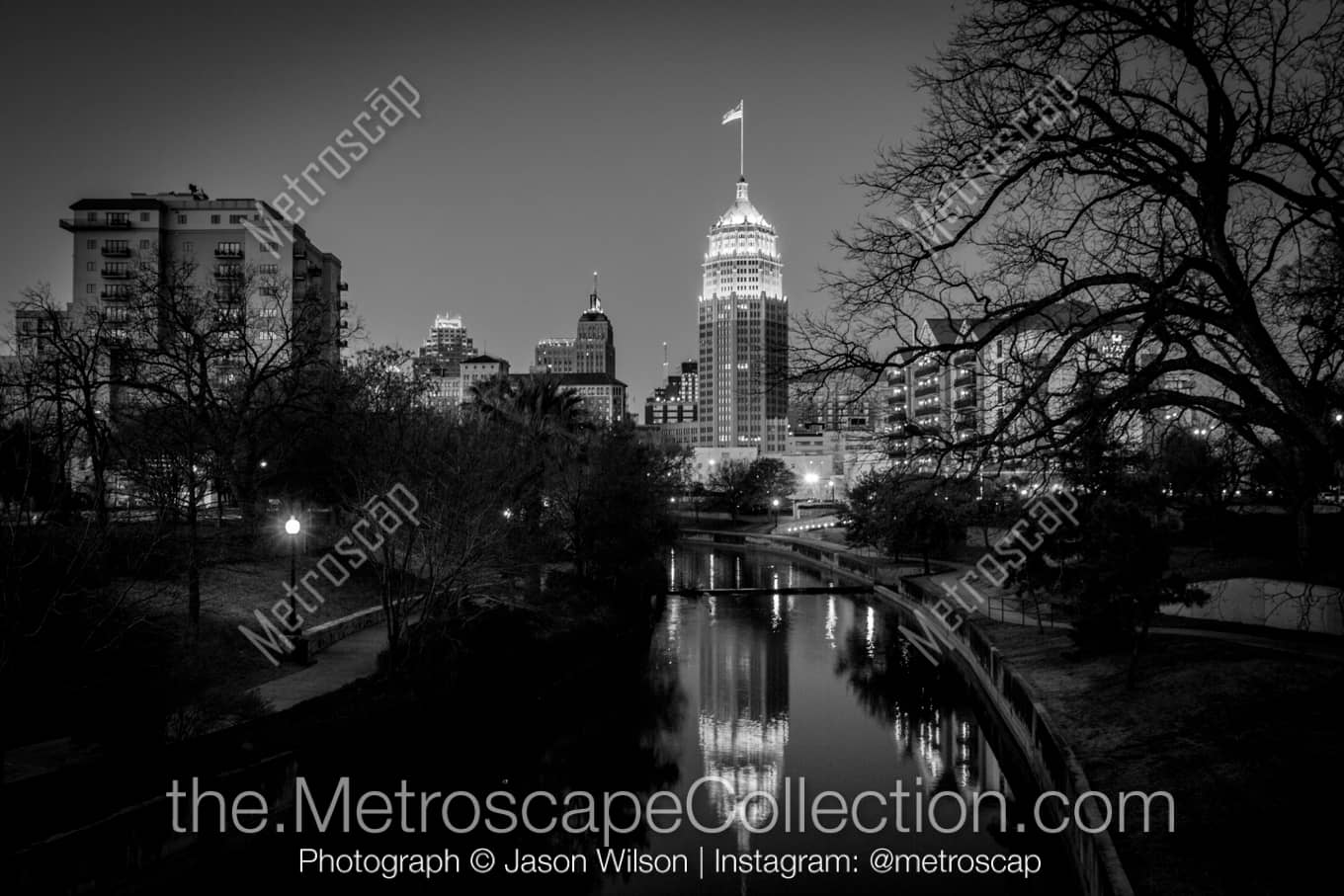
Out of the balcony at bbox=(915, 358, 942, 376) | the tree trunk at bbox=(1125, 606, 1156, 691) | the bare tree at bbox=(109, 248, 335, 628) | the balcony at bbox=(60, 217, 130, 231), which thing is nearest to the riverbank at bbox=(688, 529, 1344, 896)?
the tree trunk at bbox=(1125, 606, 1156, 691)

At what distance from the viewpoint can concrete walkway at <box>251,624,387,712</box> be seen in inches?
773

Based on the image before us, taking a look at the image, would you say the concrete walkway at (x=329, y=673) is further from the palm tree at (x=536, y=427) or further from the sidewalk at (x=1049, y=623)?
the sidewalk at (x=1049, y=623)

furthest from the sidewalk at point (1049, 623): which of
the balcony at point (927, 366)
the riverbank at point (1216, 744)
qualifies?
the balcony at point (927, 366)

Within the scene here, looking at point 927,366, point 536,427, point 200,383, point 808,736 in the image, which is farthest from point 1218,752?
point 536,427

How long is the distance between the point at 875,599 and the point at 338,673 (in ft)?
116

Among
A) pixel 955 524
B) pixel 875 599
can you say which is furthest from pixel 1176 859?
pixel 955 524

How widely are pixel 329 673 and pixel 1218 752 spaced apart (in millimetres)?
19140

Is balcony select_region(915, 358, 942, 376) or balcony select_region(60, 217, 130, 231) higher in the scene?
balcony select_region(60, 217, 130, 231)

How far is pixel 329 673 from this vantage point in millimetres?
22125

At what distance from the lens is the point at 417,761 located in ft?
64.8

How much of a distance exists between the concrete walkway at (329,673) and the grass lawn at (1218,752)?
632 inches

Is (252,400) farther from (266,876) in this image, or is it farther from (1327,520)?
(1327,520)

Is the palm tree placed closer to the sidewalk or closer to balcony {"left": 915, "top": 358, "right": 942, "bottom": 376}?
the sidewalk

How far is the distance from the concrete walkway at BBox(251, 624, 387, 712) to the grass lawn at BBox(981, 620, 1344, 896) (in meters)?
16.0
